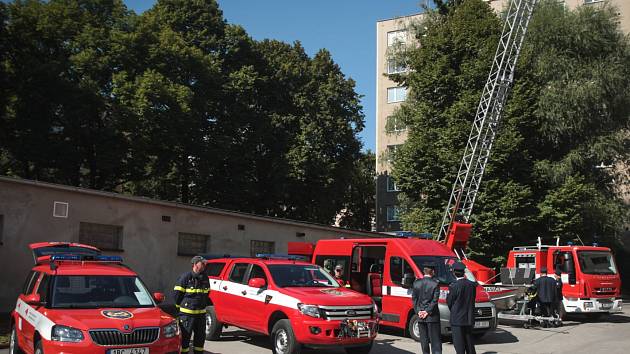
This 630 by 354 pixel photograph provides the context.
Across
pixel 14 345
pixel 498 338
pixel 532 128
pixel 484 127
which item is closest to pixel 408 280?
pixel 498 338

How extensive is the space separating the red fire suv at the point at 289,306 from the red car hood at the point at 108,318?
2531 millimetres

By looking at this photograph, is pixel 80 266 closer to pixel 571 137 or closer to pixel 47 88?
pixel 47 88

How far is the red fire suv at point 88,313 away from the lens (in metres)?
7.88

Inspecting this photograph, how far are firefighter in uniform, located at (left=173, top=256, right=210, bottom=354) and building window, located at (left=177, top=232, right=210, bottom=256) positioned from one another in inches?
393

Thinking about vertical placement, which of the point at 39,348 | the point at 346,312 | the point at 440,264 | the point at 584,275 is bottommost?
the point at 39,348

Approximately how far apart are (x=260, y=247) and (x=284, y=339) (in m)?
12.4

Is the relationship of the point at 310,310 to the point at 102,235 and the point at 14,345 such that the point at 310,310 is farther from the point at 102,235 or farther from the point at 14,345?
the point at 102,235

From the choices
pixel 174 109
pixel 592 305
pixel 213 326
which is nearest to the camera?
pixel 213 326

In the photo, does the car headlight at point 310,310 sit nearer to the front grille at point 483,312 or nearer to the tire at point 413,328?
the tire at point 413,328

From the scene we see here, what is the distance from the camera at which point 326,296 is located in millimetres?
10664

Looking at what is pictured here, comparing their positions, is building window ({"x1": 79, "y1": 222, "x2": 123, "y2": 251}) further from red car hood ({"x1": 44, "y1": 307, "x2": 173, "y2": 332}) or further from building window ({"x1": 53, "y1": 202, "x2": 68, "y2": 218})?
red car hood ({"x1": 44, "y1": 307, "x2": 173, "y2": 332})

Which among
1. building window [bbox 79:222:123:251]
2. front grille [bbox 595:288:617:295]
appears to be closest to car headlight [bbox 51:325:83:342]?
building window [bbox 79:222:123:251]

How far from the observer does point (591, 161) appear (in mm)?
28438

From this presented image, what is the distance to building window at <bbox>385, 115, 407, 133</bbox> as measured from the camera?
32594mm
